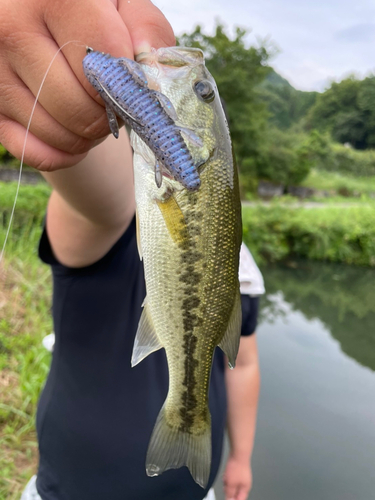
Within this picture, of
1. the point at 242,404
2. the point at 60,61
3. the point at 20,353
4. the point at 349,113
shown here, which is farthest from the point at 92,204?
the point at 349,113

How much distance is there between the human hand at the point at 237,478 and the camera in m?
1.82

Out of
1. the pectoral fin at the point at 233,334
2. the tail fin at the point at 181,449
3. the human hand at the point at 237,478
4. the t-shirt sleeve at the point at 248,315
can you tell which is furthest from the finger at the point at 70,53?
the human hand at the point at 237,478

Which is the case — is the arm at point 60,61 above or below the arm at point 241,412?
above

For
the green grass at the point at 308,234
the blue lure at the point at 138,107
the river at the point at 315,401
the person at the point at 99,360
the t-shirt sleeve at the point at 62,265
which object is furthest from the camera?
the green grass at the point at 308,234

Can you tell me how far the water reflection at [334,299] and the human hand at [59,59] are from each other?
6483mm

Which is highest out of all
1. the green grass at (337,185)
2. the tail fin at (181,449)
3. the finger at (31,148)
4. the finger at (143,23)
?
the green grass at (337,185)

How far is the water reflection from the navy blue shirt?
569 centimetres

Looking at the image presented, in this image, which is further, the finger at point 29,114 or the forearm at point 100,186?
the forearm at point 100,186

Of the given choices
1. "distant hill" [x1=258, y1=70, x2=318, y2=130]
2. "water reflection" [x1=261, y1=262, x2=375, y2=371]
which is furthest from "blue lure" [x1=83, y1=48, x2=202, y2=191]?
"distant hill" [x1=258, y1=70, x2=318, y2=130]

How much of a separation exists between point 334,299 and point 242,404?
7934 mm

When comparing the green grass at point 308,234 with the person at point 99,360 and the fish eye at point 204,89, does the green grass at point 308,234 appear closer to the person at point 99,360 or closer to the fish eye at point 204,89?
the person at point 99,360

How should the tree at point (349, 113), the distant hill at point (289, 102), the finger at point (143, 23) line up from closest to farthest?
the finger at point (143, 23)
the tree at point (349, 113)
the distant hill at point (289, 102)

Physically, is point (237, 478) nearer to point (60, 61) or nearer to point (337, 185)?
point (60, 61)

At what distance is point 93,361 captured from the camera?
1.37 meters
